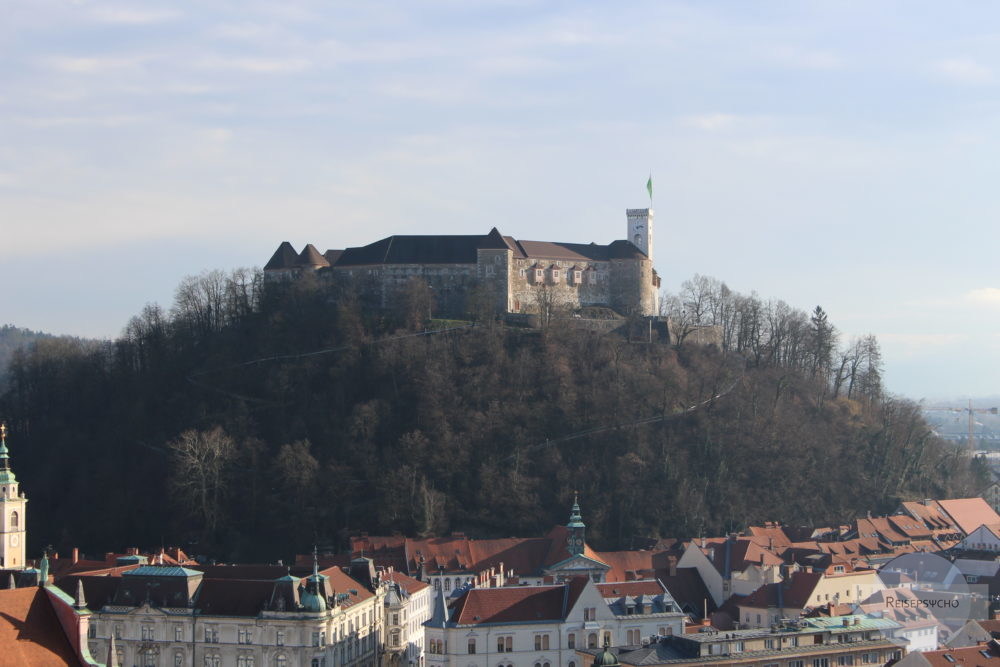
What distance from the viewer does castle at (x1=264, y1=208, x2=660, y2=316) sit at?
11719 centimetres

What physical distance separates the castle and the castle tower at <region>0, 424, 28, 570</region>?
46.9m

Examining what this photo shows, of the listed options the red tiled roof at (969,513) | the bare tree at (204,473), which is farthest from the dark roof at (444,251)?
the red tiled roof at (969,513)

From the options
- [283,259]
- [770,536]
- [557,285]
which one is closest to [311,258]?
[283,259]

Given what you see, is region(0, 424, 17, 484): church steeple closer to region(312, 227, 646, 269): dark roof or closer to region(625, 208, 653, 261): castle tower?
region(312, 227, 646, 269): dark roof

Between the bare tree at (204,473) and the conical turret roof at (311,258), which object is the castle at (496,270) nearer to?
the conical turret roof at (311,258)

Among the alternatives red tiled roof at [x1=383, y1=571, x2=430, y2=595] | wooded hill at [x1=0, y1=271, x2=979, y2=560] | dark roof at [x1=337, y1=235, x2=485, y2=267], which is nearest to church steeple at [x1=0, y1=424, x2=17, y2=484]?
red tiled roof at [x1=383, y1=571, x2=430, y2=595]

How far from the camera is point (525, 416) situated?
105 metres

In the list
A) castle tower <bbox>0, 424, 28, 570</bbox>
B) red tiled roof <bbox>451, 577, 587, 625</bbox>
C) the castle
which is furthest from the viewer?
the castle

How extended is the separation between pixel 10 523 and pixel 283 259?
5057 centimetres

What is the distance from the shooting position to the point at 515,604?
63188mm

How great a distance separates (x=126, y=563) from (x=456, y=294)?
47560 millimetres

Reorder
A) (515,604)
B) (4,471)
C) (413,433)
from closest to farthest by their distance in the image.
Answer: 1. (515,604)
2. (4,471)
3. (413,433)

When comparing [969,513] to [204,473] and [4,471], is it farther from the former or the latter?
[4,471]

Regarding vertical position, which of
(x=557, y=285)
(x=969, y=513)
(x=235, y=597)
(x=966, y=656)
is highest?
(x=557, y=285)
